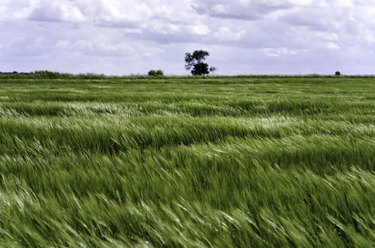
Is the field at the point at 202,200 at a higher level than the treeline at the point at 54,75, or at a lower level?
lower

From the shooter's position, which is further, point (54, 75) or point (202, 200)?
point (54, 75)

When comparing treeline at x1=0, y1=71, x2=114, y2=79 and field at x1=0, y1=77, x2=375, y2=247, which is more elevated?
treeline at x1=0, y1=71, x2=114, y2=79

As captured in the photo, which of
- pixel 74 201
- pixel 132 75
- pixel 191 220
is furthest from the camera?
pixel 132 75

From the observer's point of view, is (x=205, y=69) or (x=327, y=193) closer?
(x=327, y=193)

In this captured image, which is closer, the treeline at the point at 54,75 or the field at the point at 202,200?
the field at the point at 202,200

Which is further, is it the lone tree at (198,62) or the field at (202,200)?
the lone tree at (198,62)

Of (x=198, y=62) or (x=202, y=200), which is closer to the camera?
(x=202, y=200)

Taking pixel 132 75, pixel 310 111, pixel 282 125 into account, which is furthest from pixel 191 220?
pixel 132 75

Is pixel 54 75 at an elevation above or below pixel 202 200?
above

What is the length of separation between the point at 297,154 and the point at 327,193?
99cm

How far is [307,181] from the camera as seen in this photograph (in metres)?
2.01

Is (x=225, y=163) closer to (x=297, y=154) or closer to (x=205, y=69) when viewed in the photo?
(x=297, y=154)

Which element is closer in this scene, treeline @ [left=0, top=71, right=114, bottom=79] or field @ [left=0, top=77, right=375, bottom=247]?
field @ [left=0, top=77, right=375, bottom=247]

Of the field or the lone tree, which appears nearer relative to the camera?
the field
